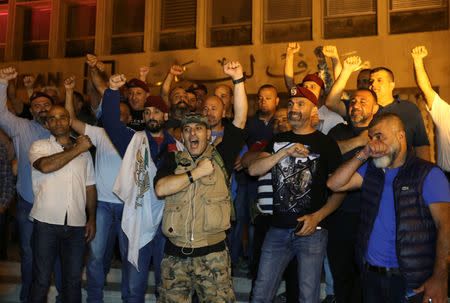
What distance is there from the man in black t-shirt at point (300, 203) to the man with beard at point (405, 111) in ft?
3.11

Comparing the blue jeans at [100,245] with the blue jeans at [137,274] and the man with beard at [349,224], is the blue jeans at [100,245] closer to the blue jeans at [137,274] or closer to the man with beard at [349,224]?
the blue jeans at [137,274]

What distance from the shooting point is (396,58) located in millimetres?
11453

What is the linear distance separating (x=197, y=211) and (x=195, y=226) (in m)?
0.12

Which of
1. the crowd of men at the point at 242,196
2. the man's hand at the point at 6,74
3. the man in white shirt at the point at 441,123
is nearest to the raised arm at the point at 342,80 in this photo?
the crowd of men at the point at 242,196

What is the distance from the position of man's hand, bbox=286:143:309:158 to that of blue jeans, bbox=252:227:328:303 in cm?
63

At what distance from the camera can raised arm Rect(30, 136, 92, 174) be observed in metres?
4.68

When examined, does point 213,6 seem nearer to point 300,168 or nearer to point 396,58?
point 396,58

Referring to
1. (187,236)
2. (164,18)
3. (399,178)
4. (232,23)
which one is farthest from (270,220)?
(164,18)

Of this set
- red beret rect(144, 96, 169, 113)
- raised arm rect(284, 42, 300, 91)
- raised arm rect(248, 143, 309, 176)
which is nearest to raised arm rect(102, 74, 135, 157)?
red beret rect(144, 96, 169, 113)

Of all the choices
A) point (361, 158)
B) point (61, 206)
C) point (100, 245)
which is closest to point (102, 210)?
point (100, 245)

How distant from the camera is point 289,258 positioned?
398cm

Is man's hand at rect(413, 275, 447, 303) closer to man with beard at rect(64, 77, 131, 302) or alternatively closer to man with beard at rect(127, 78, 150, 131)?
man with beard at rect(64, 77, 131, 302)

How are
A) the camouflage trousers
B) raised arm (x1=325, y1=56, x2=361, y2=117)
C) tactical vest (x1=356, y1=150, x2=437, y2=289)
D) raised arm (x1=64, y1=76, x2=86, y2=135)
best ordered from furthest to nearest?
raised arm (x1=64, y1=76, x2=86, y2=135)
raised arm (x1=325, y1=56, x2=361, y2=117)
the camouflage trousers
tactical vest (x1=356, y1=150, x2=437, y2=289)

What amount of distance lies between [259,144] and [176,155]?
1.51m
